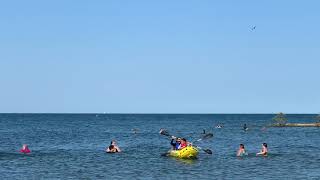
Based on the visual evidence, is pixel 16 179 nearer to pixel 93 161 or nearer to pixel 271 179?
pixel 93 161

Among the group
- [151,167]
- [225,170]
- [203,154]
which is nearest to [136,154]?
[203,154]

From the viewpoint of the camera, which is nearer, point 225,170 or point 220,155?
point 225,170

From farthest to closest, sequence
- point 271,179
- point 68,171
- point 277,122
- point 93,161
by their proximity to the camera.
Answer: point 277,122 < point 93,161 < point 68,171 < point 271,179

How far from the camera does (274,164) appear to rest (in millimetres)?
49562

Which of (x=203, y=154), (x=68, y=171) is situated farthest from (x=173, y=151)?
(x=68, y=171)

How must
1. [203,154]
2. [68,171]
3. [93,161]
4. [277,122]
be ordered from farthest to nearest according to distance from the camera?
[277,122]
[203,154]
[93,161]
[68,171]

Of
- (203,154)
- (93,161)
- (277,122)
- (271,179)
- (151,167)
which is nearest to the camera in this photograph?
(271,179)

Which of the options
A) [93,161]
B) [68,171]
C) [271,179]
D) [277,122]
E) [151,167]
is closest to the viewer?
[271,179]

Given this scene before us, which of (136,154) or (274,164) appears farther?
(136,154)

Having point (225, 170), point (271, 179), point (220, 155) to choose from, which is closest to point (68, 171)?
point (225, 170)

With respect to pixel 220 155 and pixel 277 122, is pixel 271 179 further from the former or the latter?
pixel 277 122

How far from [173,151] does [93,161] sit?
7.75 meters

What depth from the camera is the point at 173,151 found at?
5553 cm

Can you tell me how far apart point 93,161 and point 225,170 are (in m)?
14.2
